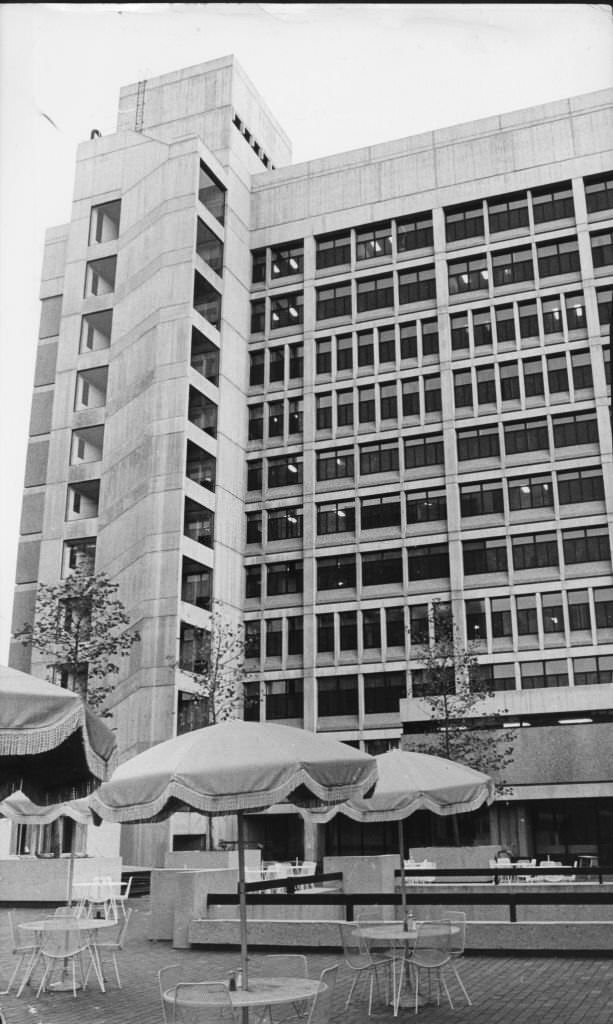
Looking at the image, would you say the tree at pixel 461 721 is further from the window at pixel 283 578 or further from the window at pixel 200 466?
the window at pixel 200 466

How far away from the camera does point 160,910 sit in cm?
1683

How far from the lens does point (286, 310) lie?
52.0m

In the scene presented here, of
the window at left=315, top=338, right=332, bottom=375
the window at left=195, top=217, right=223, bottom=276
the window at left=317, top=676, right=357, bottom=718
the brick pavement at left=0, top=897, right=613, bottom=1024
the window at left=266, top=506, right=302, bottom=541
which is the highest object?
the window at left=195, top=217, right=223, bottom=276

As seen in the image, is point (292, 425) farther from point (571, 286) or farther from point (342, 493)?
point (571, 286)

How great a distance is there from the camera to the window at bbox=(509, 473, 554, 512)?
44.9m

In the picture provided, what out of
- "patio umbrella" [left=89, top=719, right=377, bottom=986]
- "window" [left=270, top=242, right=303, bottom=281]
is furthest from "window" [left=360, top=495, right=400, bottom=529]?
"patio umbrella" [left=89, top=719, right=377, bottom=986]

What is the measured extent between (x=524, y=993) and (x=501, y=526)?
116 ft

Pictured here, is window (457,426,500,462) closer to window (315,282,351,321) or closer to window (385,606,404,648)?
window (385,606,404,648)

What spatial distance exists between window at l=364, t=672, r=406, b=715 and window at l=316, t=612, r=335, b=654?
2.52 m

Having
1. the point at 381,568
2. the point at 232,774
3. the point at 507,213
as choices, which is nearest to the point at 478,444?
the point at 381,568

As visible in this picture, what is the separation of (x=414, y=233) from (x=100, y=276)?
56.1 feet

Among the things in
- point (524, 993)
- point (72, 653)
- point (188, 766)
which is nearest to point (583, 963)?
point (524, 993)

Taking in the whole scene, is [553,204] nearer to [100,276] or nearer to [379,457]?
[379,457]

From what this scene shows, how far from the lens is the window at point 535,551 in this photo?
145 ft
